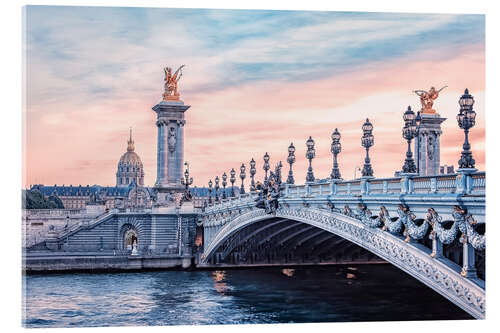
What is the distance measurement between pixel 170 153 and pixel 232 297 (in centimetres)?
2928

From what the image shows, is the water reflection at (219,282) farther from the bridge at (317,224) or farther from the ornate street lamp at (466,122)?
the ornate street lamp at (466,122)

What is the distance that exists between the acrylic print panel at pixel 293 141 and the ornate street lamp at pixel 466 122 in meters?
0.04

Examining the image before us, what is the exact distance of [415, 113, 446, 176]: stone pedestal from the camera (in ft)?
112

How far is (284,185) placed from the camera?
30906mm

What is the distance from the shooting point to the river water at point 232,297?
2853 cm

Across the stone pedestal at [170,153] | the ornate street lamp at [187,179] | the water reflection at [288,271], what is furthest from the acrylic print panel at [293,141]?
the stone pedestal at [170,153]

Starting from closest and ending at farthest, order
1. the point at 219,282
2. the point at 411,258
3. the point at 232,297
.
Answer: the point at 411,258 → the point at 232,297 → the point at 219,282

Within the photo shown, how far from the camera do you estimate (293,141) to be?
30.7 meters

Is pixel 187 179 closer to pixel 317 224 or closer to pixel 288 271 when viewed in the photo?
pixel 288 271

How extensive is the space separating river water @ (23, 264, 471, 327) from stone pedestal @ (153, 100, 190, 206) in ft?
59.9

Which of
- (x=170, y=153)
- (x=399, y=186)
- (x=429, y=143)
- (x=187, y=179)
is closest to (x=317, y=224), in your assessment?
(x=399, y=186)

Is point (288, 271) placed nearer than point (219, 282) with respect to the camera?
No

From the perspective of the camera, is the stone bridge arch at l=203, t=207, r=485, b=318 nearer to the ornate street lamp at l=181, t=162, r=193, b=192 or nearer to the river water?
the river water

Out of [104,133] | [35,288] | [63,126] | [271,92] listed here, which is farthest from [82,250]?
[271,92]
